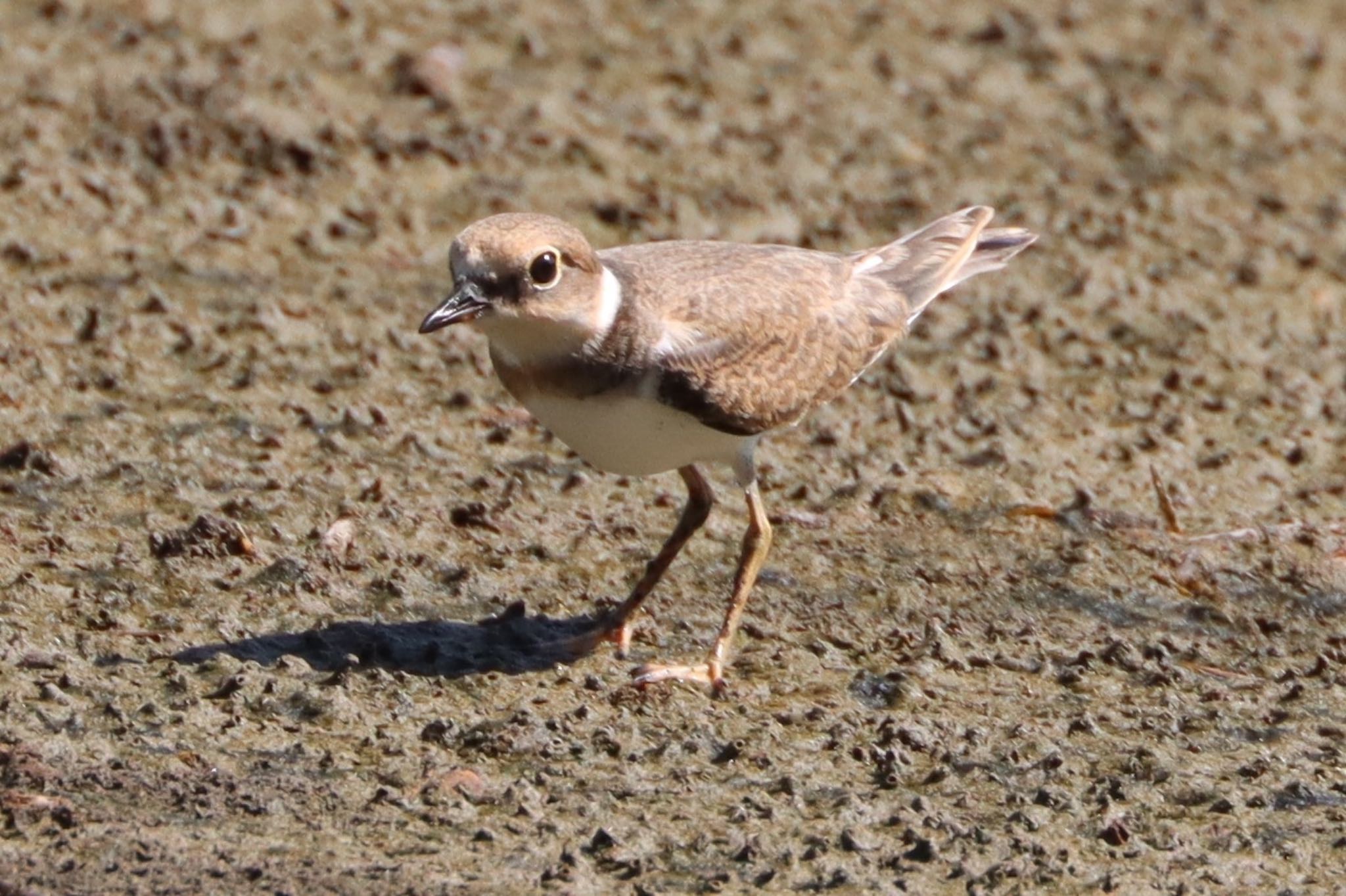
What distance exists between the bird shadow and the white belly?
59 centimetres

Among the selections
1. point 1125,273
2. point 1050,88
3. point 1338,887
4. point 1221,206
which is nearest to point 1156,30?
point 1050,88

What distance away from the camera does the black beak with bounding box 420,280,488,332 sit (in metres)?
5.29

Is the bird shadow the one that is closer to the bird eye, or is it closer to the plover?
the plover

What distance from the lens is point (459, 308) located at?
5328 millimetres

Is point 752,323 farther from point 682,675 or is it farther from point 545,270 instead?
point 682,675

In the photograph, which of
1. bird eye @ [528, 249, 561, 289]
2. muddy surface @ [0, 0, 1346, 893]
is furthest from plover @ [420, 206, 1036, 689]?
muddy surface @ [0, 0, 1346, 893]

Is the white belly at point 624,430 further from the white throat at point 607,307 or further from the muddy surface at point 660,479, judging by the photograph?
the muddy surface at point 660,479

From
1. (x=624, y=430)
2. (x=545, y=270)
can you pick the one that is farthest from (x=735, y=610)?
(x=545, y=270)

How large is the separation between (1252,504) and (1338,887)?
248cm

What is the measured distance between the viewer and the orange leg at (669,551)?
6.03 meters

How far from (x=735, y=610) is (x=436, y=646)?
0.89m

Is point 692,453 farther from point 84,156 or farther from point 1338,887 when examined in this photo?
point 84,156

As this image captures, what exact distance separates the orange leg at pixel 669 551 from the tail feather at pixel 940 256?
1045mm

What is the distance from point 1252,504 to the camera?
23.4ft
